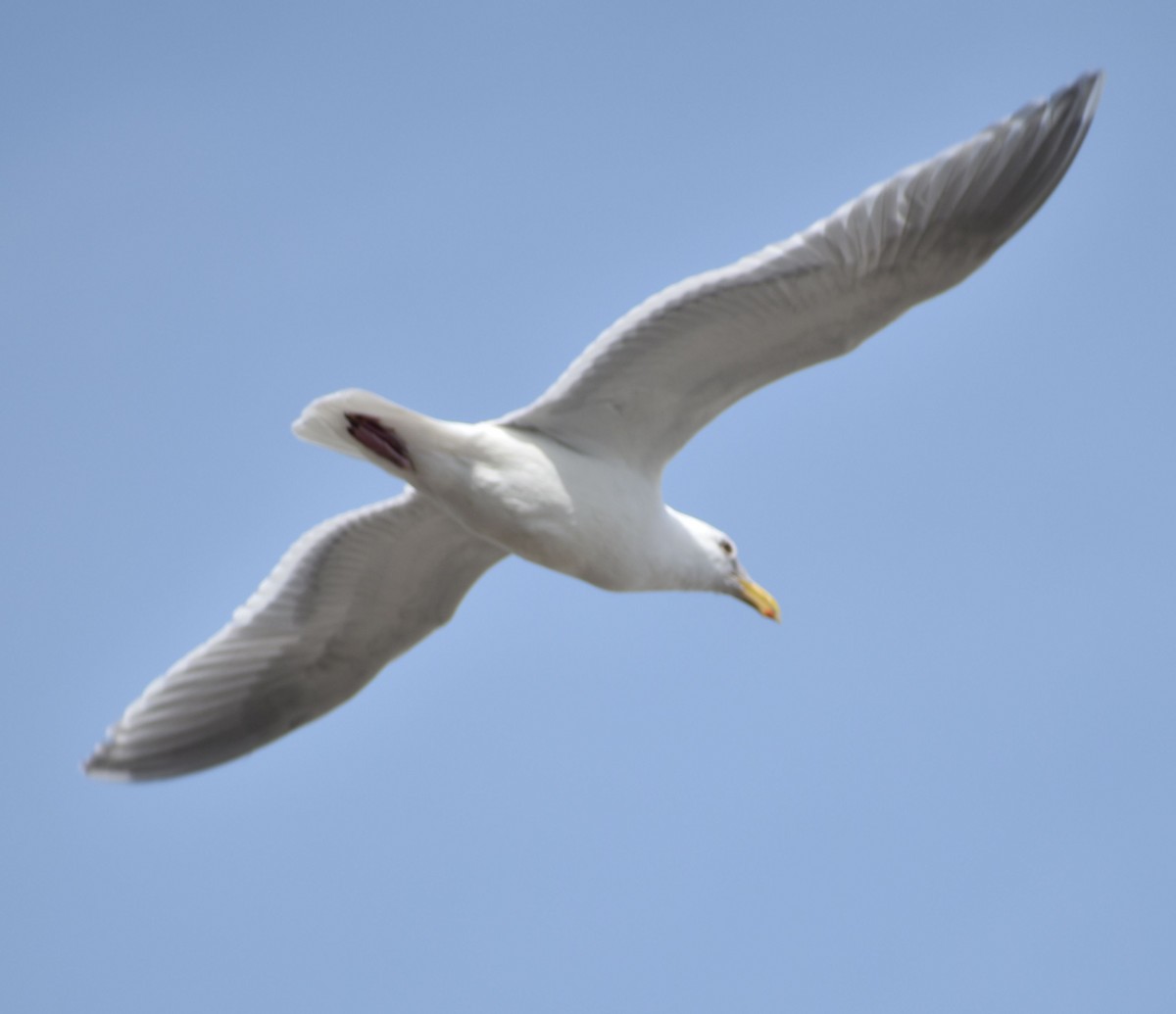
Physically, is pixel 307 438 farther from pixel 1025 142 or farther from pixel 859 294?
pixel 1025 142

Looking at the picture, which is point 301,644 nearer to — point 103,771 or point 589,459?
A: point 103,771

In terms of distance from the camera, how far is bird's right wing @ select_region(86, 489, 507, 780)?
914cm

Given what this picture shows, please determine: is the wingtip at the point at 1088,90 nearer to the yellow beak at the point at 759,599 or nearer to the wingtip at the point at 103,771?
the yellow beak at the point at 759,599

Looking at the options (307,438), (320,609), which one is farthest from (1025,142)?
(320,609)

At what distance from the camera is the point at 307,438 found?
27.0ft

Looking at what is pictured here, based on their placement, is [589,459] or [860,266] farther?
[589,459]

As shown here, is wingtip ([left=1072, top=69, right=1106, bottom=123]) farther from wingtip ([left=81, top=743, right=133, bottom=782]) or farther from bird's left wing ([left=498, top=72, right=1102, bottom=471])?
wingtip ([left=81, top=743, right=133, bottom=782])

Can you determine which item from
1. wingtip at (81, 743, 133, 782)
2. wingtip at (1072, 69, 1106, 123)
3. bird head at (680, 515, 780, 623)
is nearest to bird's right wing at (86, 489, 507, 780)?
wingtip at (81, 743, 133, 782)

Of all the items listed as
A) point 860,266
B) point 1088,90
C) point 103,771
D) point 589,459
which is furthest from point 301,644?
point 1088,90

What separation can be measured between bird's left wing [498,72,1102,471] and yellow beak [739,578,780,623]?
132cm

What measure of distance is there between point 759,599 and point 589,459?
1.26 metres

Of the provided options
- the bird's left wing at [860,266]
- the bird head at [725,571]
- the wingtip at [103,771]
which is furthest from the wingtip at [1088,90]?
the wingtip at [103,771]

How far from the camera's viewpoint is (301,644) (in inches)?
369

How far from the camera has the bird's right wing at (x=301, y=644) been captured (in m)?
9.14
